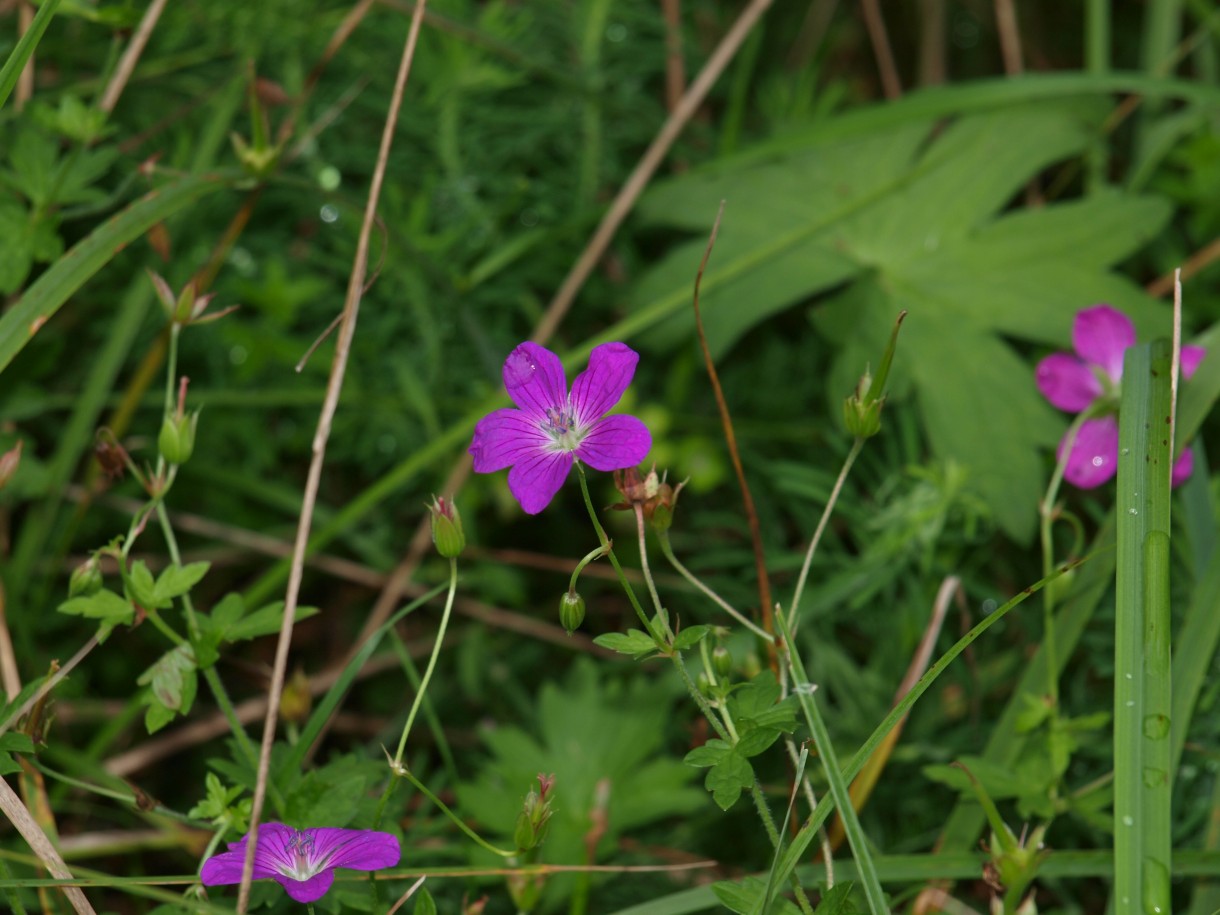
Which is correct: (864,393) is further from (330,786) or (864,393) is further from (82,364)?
(82,364)

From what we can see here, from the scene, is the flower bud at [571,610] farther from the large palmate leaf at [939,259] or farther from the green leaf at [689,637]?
the large palmate leaf at [939,259]

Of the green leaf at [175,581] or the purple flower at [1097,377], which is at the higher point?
the purple flower at [1097,377]

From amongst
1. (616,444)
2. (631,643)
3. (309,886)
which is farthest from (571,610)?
(309,886)

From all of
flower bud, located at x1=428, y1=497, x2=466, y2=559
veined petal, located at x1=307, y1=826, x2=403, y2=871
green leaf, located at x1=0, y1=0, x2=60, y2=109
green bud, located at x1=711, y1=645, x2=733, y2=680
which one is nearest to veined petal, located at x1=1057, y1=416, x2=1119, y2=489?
green bud, located at x1=711, y1=645, x2=733, y2=680

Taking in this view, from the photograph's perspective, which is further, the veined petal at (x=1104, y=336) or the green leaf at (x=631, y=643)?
the veined petal at (x=1104, y=336)

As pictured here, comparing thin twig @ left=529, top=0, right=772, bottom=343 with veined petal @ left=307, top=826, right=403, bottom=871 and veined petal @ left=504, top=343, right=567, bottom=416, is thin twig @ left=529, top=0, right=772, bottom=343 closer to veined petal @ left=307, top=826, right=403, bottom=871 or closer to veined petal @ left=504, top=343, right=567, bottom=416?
veined petal @ left=504, top=343, right=567, bottom=416

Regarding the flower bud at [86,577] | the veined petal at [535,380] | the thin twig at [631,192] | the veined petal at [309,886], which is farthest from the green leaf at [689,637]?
the thin twig at [631,192]

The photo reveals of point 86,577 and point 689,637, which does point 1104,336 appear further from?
point 86,577
